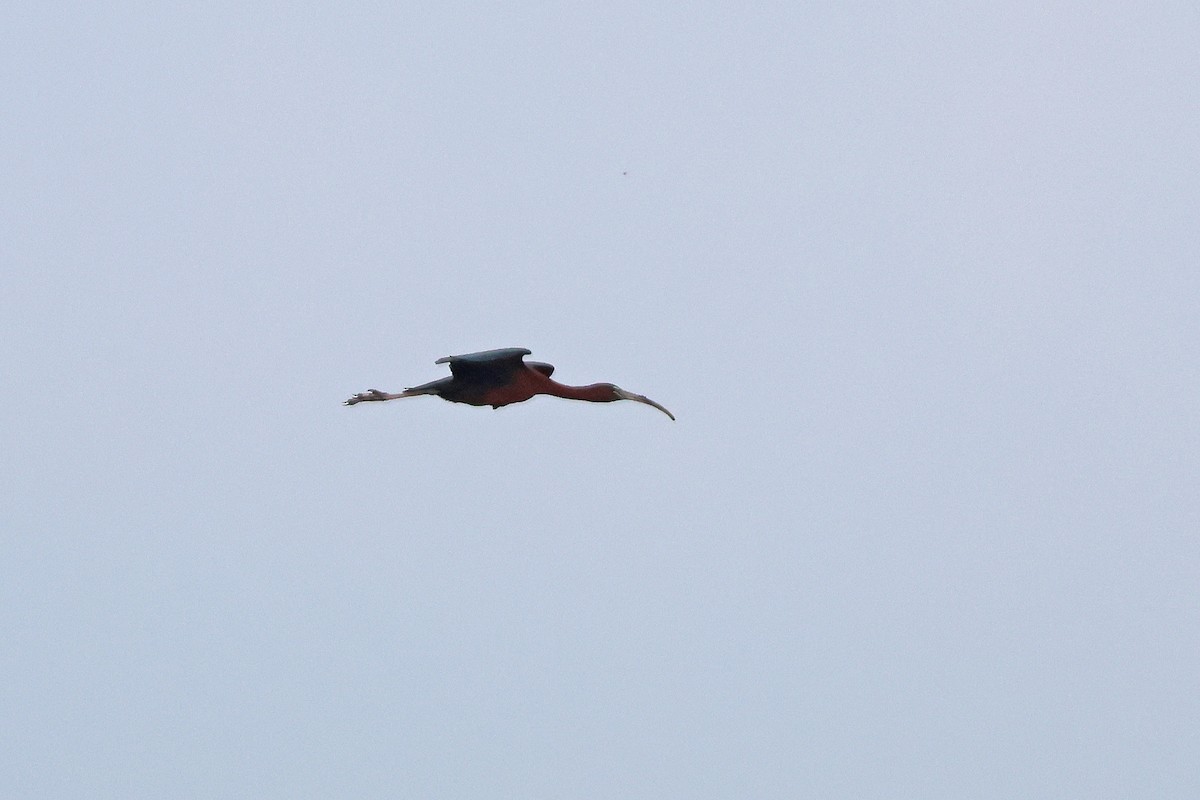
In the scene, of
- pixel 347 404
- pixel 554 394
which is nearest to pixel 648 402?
pixel 554 394

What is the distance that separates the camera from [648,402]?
3950 cm

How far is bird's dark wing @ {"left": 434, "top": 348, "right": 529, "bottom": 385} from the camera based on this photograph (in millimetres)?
37219

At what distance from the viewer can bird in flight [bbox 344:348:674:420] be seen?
123 ft

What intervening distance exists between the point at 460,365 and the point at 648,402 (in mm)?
3741

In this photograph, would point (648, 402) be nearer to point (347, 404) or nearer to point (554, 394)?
point (554, 394)

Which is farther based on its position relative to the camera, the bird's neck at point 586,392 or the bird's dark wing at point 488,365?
the bird's neck at point 586,392

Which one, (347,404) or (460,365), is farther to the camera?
(347,404)

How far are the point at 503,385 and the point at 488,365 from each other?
0.75 meters

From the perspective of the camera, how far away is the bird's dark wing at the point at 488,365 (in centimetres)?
3722

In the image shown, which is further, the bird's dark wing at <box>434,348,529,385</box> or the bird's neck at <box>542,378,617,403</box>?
the bird's neck at <box>542,378,617,403</box>

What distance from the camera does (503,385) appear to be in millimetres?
38406

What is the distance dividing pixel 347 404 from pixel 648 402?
553cm

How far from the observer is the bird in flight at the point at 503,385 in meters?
37.5

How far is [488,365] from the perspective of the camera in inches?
1487
